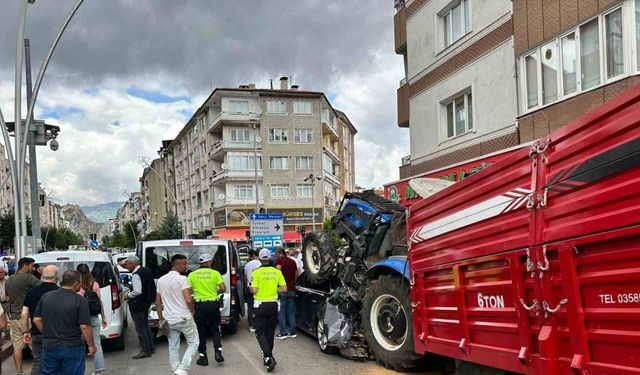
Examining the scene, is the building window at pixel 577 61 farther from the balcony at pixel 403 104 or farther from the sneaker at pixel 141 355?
the sneaker at pixel 141 355

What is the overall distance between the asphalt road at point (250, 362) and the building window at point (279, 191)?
44505 millimetres

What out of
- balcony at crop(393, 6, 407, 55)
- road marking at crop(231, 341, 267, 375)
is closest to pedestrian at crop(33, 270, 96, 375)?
road marking at crop(231, 341, 267, 375)

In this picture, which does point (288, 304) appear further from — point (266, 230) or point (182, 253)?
point (266, 230)

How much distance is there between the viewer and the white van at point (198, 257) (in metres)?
9.69

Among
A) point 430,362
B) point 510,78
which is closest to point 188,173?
point 510,78

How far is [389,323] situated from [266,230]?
15.9 m

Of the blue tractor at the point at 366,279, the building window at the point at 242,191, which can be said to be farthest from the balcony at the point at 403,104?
the building window at the point at 242,191

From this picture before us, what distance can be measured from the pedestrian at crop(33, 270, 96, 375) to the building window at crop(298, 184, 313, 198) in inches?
1950

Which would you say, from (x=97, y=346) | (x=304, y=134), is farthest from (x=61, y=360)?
(x=304, y=134)

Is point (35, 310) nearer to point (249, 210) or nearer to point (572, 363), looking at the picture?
point (572, 363)

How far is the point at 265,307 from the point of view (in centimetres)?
742

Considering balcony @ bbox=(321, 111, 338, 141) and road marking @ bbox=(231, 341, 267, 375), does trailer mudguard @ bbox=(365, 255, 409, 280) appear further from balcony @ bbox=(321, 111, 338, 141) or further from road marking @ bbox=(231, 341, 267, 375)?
balcony @ bbox=(321, 111, 338, 141)

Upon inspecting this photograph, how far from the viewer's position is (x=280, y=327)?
957 cm

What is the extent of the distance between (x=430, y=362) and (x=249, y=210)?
1890 inches
